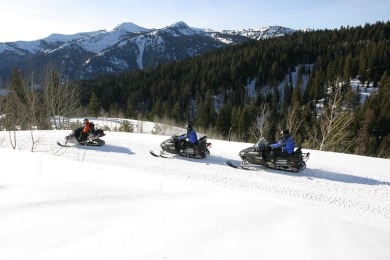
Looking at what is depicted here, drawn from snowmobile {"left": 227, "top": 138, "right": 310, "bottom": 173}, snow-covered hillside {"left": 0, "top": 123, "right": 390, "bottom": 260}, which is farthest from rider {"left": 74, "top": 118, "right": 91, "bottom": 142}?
snowmobile {"left": 227, "top": 138, "right": 310, "bottom": 173}

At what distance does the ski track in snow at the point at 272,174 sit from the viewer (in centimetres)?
826

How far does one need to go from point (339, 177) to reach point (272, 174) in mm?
2207

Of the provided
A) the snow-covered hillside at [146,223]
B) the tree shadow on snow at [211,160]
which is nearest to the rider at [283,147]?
the tree shadow on snow at [211,160]

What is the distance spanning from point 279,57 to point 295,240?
118 m

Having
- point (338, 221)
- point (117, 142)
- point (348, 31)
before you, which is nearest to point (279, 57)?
point (348, 31)

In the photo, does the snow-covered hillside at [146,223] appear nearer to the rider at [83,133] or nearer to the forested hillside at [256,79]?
the rider at [83,133]

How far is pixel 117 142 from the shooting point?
45.2 ft

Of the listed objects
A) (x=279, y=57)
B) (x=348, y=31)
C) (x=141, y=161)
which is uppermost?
(x=348, y=31)

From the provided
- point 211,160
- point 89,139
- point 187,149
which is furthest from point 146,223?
point 89,139

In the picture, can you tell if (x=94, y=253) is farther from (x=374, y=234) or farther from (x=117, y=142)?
(x=117, y=142)

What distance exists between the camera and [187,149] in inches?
474

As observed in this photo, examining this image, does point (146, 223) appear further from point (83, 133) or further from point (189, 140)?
point (83, 133)

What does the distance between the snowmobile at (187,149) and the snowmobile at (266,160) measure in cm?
116

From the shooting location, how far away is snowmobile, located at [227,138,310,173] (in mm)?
10648
